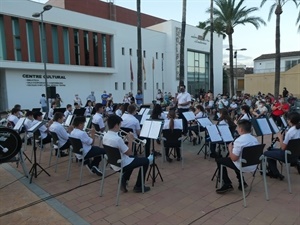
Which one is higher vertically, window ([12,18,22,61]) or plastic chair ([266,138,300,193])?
window ([12,18,22,61])

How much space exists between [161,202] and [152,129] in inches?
58.7

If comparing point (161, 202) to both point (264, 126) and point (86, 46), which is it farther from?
point (86, 46)

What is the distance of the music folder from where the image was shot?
16.5 feet

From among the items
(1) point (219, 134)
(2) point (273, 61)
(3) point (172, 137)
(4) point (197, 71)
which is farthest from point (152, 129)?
(2) point (273, 61)

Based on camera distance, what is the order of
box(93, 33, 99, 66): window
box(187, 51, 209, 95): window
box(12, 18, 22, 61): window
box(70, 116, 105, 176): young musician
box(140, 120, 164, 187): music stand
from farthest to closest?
1. box(187, 51, 209, 95): window
2. box(93, 33, 99, 66): window
3. box(12, 18, 22, 61): window
4. box(70, 116, 105, 176): young musician
5. box(140, 120, 164, 187): music stand

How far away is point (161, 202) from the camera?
4238 mm

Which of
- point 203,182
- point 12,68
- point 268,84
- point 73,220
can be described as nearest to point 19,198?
point 73,220

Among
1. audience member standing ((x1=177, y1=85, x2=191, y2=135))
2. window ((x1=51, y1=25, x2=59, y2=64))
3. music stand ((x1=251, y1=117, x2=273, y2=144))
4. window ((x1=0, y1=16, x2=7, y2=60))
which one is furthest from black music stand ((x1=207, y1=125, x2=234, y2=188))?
window ((x1=51, y1=25, x2=59, y2=64))

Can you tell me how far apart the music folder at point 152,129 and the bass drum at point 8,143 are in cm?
251

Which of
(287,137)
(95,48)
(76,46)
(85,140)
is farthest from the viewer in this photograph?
(95,48)

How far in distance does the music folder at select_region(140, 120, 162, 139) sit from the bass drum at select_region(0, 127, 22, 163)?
8.23ft

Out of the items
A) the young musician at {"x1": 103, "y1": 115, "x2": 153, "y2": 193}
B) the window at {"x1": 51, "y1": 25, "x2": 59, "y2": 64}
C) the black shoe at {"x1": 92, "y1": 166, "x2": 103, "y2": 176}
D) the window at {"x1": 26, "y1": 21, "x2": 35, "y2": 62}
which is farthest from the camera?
the window at {"x1": 51, "y1": 25, "x2": 59, "y2": 64}

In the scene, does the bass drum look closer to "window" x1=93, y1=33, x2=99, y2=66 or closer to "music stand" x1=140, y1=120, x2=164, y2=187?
"music stand" x1=140, y1=120, x2=164, y2=187

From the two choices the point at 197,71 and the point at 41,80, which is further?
the point at 197,71
